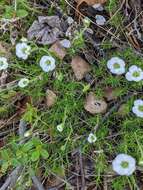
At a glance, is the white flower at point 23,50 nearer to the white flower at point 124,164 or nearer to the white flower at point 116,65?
the white flower at point 116,65

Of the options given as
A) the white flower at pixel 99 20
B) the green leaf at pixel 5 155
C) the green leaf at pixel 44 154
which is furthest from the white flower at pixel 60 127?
the white flower at pixel 99 20

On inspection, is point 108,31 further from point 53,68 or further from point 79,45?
point 53,68

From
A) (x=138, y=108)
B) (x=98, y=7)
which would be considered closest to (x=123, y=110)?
(x=138, y=108)

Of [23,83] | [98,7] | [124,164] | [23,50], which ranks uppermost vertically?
[98,7]

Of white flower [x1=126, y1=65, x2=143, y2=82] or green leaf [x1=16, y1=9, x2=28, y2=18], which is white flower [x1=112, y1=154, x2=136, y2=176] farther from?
green leaf [x1=16, y1=9, x2=28, y2=18]

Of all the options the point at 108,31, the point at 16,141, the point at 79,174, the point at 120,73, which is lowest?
the point at 79,174

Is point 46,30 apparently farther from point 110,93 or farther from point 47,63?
point 110,93

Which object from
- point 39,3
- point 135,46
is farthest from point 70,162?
point 39,3

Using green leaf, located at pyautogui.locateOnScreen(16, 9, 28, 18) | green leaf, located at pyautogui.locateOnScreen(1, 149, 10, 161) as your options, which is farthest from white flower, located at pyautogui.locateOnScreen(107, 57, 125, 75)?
green leaf, located at pyautogui.locateOnScreen(1, 149, 10, 161)
